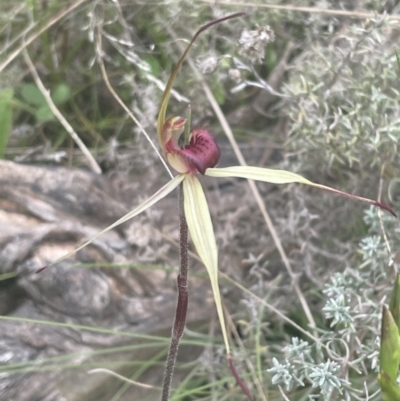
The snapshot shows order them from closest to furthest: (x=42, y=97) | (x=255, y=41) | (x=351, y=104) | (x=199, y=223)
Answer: (x=199, y=223) < (x=255, y=41) < (x=351, y=104) < (x=42, y=97)

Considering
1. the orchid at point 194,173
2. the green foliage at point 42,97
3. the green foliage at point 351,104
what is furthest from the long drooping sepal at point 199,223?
the green foliage at point 42,97

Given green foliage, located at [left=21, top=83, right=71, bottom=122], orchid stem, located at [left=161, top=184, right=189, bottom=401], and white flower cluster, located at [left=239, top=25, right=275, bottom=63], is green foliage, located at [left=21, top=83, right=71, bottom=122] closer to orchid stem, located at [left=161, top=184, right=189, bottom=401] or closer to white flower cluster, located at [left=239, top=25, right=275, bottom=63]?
white flower cluster, located at [left=239, top=25, right=275, bottom=63]

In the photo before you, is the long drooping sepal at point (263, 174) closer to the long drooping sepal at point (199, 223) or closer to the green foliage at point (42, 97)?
the long drooping sepal at point (199, 223)

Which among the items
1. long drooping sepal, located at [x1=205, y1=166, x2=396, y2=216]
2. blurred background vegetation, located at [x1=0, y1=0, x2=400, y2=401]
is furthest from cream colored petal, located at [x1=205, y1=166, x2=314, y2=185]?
blurred background vegetation, located at [x1=0, y1=0, x2=400, y2=401]

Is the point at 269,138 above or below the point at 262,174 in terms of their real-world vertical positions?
below

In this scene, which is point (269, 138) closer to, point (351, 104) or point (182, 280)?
point (351, 104)

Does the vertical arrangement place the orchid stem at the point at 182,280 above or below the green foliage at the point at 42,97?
below

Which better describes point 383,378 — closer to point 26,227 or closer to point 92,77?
point 26,227

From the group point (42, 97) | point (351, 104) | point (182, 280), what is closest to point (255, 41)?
point (351, 104)
